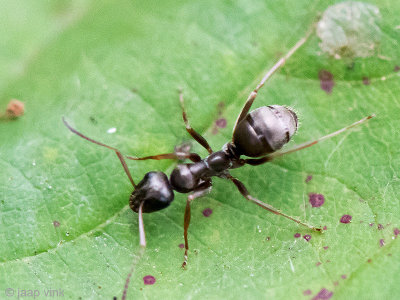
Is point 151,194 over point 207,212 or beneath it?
over

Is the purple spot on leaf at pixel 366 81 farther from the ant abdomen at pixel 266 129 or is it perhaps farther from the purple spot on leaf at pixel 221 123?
the purple spot on leaf at pixel 221 123

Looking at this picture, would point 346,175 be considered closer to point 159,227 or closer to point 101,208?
point 159,227

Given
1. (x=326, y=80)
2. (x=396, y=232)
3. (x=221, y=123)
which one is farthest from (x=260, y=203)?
(x=326, y=80)

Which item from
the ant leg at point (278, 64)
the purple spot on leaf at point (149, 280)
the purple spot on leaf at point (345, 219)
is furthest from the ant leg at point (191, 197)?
the purple spot on leaf at point (345, 219)

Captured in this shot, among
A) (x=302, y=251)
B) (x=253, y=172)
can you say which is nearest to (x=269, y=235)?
(x=302, y=251)

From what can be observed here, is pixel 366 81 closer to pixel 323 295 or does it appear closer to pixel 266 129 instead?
pixel 266 129

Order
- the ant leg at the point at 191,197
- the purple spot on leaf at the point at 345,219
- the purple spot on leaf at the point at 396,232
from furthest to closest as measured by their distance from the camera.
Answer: the ant leg at the point at 191,197
the purple spot on leaf at the point at 345,219
the purple spot on leaf at the point at 396,232
